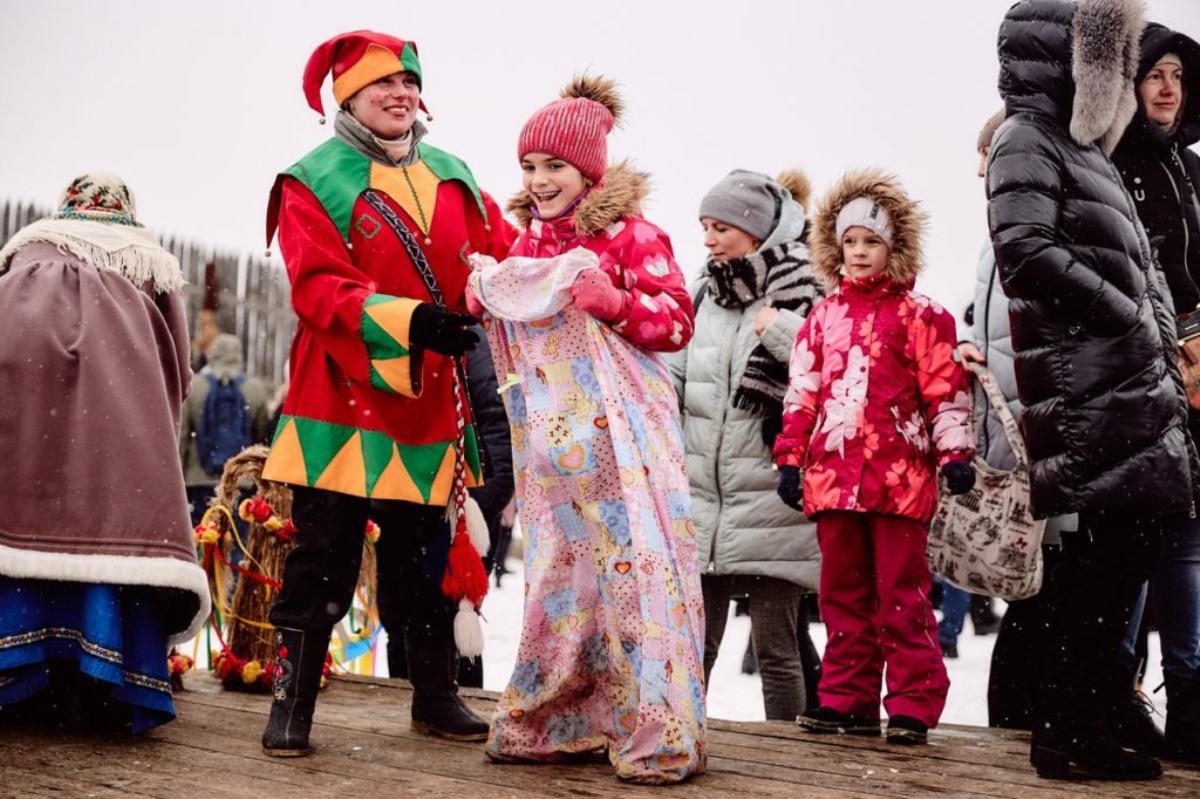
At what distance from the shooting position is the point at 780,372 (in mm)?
4762

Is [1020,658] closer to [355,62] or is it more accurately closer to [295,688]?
[295,688]

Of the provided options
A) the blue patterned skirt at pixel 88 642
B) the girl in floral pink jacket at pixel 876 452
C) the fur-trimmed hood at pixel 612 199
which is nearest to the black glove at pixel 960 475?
the girl in floral pink jacket at pixel 876 452

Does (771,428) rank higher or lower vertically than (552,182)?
lower

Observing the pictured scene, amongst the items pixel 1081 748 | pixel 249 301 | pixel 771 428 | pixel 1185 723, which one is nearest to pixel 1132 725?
pixel 1185 723

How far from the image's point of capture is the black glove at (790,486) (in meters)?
4.31

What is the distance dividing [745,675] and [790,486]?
12.2 feet

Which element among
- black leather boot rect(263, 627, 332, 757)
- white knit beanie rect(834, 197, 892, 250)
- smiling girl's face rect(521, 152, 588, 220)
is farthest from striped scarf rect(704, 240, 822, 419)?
black leather boot rect(263, 627, 332, 757)

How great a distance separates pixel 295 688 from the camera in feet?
12.4

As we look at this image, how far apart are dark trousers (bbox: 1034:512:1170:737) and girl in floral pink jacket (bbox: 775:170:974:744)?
0.66 meters

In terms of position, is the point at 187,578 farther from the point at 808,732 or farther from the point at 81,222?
the point at 808,732

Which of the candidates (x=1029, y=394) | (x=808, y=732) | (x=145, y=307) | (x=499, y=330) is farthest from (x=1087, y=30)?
(x=145, y=307)

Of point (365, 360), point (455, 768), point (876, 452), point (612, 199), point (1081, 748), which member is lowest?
point (455, 768)

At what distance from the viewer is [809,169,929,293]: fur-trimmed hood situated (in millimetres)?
4387

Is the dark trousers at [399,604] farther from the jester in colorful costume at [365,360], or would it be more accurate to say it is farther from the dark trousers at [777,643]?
the dark trousers at [777,643]
